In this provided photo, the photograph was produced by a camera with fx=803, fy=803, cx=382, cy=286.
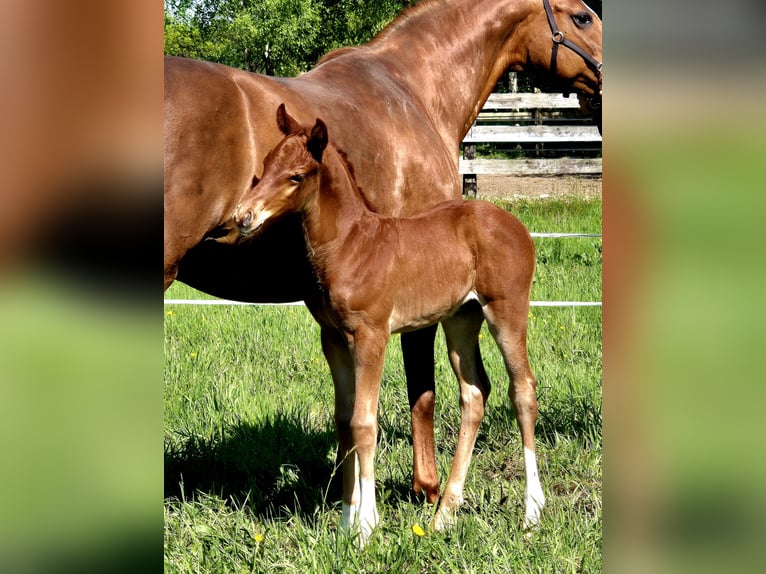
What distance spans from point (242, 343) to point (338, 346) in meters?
3.03

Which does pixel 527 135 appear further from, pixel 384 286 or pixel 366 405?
pixel 366 405

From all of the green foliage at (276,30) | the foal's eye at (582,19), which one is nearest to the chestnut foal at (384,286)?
the foal's eye at (582,19)

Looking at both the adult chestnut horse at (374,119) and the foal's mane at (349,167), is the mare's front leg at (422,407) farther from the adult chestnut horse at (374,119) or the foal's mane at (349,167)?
the foal's mane at (349,167)

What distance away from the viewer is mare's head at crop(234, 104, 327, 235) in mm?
2600

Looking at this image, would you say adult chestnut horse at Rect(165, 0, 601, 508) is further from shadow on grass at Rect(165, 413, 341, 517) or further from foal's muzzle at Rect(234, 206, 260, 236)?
shadow on grass at Rect(165, 413, 341, 517)

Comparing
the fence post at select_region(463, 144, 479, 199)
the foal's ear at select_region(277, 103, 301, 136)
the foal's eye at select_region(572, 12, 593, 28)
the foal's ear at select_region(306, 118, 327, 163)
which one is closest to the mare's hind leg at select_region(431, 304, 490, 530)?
the foal's ear at select_region(306, 118, 327, 163)

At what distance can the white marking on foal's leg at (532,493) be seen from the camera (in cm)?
330

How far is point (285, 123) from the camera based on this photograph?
2.76m

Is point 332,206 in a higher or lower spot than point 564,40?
lower

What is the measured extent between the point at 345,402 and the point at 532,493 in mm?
867

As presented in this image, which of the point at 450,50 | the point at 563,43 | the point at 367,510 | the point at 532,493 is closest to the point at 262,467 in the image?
the point at 367,510

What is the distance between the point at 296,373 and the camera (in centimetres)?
560
